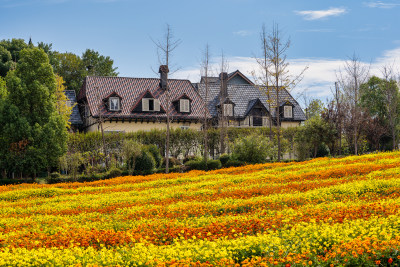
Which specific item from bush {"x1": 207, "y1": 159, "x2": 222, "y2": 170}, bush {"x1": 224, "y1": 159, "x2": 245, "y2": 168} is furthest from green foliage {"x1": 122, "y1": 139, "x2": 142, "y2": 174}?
bush {"x1": 224, "y1": 159, "x2": 245, "y2": 168}

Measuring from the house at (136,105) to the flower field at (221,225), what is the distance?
77.1 ft

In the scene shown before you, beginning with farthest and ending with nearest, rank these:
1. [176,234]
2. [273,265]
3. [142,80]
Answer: [142,80], [176,234], [273,265]

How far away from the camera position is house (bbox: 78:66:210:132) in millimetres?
47281

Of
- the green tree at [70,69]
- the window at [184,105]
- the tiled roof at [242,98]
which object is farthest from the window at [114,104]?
the green tree at [70,69]

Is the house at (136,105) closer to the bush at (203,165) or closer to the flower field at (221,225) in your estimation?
the bush at (203,165)

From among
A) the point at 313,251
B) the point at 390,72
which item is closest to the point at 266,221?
the point at 313,251

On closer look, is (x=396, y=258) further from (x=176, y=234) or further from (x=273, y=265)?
(x=176, y=234)

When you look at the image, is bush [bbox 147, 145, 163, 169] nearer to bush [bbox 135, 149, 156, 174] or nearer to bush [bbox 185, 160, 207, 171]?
bush [bbox 135, 149, 156, 174]

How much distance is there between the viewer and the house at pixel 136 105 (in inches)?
1861

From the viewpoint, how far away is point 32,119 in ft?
111

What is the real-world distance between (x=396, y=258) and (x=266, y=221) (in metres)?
4.41

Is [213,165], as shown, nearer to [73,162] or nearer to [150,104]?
[73,162]

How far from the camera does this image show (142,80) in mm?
52250

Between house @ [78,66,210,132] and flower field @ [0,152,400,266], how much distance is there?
925 inches
